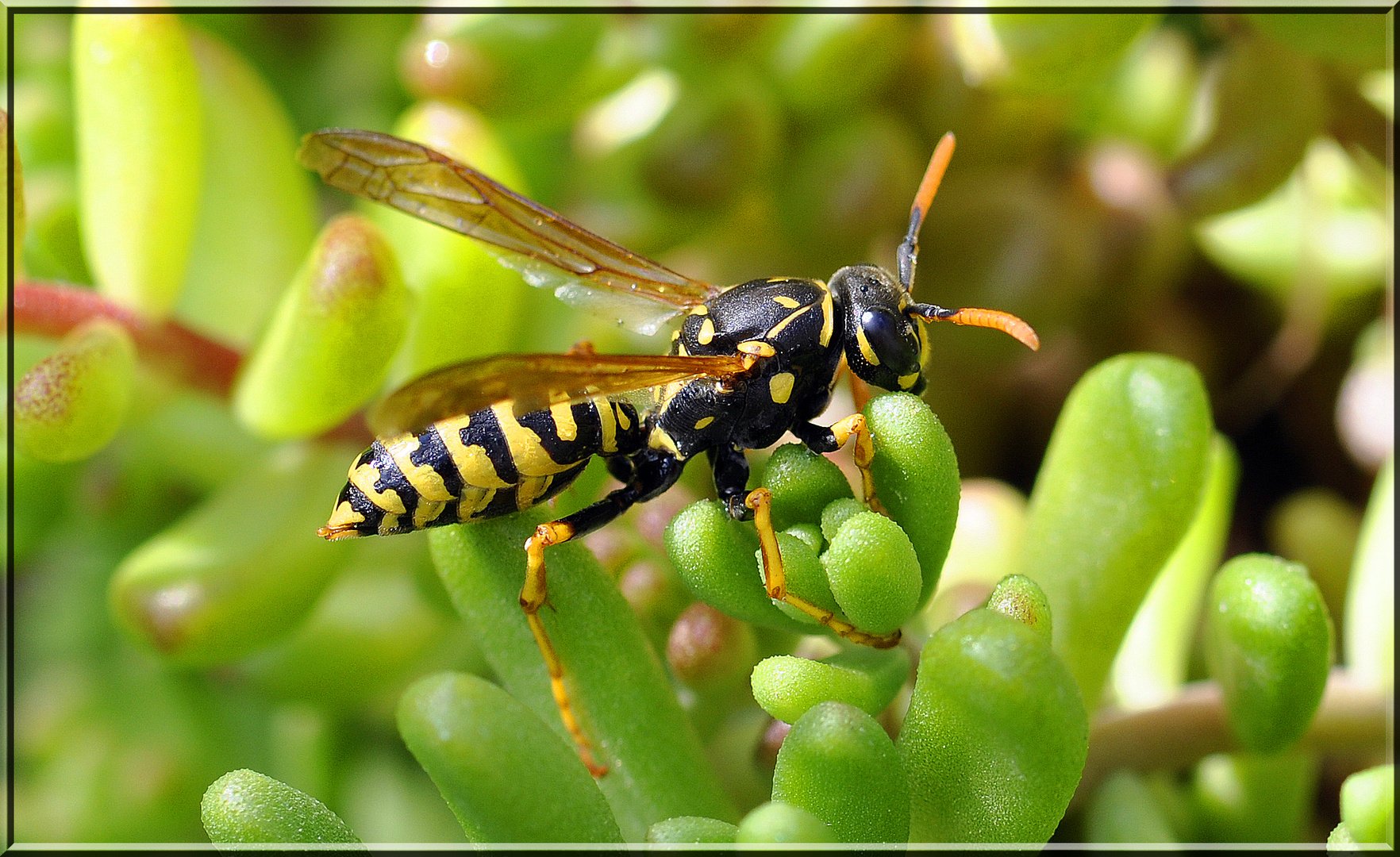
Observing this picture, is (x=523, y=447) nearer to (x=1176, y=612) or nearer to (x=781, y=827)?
(x=781, y=827)

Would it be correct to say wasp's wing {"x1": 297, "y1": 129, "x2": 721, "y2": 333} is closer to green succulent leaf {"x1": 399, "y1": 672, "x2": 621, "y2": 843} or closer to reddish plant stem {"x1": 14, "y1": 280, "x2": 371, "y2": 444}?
reddish plant stem {"x1": 14, "y1": 280, "x2": 371, "y2": 444}

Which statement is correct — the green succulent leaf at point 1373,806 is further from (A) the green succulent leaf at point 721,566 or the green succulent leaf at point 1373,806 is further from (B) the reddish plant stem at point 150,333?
(B) the reddish plant stem at point 150,333

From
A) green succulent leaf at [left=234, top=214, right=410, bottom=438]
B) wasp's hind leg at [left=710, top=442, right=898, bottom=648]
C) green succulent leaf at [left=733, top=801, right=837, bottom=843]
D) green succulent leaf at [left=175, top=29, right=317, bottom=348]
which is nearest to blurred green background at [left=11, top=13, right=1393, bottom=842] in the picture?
green succulent leaf at [left=175, top=29, right=317, bottom=348]

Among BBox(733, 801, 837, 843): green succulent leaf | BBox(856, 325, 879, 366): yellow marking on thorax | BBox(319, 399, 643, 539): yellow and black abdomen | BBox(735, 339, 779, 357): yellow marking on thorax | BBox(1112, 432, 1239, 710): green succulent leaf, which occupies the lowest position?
BBox(1112, 432, 1239, 710): green succulent leaf

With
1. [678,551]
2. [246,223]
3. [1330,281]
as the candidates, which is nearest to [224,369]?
[246,223]

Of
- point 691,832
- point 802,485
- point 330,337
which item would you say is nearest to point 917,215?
point 802,485

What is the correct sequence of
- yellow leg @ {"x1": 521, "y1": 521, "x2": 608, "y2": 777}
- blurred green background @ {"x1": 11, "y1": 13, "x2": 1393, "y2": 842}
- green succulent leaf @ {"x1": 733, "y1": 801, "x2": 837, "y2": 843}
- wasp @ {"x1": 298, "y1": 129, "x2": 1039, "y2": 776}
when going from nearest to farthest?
1. green succulent leaf @ {"x1": 733, "y1": 801, "x2": 837, "y2": 843}
2. yellow leg @ {"x1": 521, "y1": 521, "x2": 608, "y2": 777}
3. wasp @ {"x1": 298, "y1": 129, "x2": 1039, "y2": 776}
4. blurred green background @ {"x1": 11, "y1": 13, "x2": 1393, "y2": 842}
